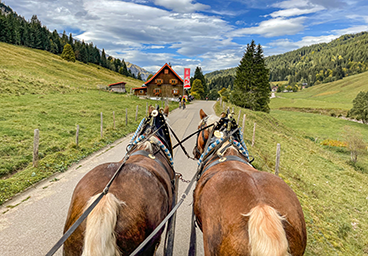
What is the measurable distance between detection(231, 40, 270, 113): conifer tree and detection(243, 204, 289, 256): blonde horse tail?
113 feet

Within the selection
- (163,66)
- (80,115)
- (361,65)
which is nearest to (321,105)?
(163,66)

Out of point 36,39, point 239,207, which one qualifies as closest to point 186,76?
point 239,207

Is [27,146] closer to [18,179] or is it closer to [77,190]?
[18,179]

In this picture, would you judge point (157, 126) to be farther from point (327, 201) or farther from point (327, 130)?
point (327, 130)

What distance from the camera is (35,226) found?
14.3ft

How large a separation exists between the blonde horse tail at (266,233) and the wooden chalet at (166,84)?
38760 millimetres

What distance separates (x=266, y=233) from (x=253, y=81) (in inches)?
1389

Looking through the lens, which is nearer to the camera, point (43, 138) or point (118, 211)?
point (118, 211)

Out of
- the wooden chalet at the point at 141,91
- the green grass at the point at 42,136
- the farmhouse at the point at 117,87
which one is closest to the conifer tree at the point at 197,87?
the wooden chalet at the point at 141,91

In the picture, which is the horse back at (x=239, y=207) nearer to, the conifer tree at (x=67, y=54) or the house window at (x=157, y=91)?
the house window at (x=157, y=91)

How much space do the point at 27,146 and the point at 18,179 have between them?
333cm

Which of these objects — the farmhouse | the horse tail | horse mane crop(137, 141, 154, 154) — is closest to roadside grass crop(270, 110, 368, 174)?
horse mane crop(137, 141, 154, 154)

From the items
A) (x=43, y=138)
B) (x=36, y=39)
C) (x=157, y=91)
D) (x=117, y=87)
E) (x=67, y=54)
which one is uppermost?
(x=36, y=39)

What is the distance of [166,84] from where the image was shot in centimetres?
3981
